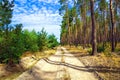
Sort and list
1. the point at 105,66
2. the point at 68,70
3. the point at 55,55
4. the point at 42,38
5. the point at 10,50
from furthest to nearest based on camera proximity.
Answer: the point at 42,38, the point at 55,55, the point at 10,50, the point at 105,66, the point at 68,70

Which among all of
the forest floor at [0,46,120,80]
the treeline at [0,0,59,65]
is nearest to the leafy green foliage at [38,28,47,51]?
the treeline at [0,0,59,65]

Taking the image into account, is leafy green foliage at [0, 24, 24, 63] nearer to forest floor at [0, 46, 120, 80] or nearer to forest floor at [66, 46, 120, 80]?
forest floor at [0, 46, 120, 80]

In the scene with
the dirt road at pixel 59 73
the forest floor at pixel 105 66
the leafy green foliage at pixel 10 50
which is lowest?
the dirt road at pixel 59 73

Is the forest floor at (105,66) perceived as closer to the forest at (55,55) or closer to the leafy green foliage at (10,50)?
the forest at (55,55)

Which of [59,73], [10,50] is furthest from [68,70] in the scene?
[10,50]

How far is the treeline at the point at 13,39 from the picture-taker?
73.3 feet

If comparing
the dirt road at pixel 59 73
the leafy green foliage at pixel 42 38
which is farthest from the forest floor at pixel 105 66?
the leafy green foliage at pixel 42 38

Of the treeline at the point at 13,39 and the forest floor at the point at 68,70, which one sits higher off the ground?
the treeline at the point at 13,39

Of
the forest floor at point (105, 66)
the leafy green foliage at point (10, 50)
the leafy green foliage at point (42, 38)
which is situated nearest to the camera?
the forest floor at point (105, 66)

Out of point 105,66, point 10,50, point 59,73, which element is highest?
point 10,50

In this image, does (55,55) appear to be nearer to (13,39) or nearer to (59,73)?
(13,39)

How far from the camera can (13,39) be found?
23.1 meters

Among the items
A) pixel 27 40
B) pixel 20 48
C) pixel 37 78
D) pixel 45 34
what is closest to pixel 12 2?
pixel 45 34

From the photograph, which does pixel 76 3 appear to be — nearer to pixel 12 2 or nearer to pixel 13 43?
pixel 12 2
